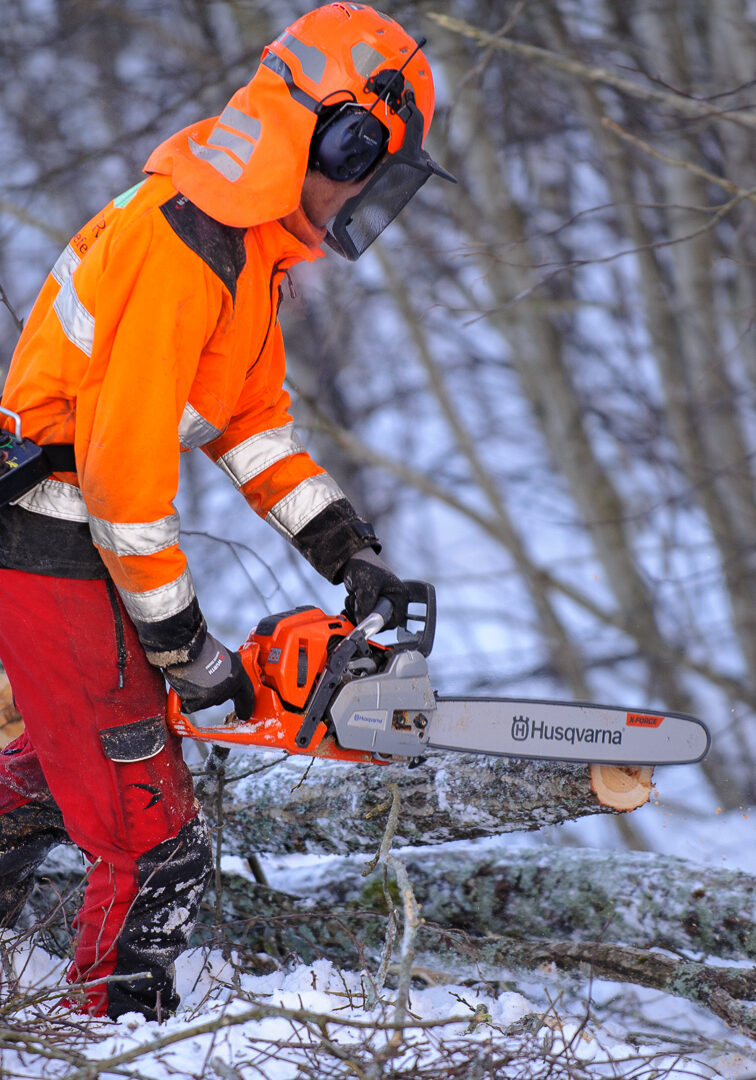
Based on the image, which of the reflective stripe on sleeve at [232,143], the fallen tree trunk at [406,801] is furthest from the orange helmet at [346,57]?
the fallen tree trunk at [406,801]

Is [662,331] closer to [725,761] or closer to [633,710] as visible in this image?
[725,761]

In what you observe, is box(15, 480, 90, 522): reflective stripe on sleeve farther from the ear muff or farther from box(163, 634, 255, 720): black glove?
the ear muff

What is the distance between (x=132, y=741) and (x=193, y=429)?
764 millimetres

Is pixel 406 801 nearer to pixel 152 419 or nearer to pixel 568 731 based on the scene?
pixel 568 731

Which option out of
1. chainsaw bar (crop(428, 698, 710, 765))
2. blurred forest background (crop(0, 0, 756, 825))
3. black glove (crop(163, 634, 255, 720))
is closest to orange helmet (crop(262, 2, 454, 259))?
black glove (crop(163, 634, 255, 720))

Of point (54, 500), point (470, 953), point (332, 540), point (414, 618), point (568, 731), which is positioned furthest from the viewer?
point (470, 953)

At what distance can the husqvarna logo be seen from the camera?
2.35m

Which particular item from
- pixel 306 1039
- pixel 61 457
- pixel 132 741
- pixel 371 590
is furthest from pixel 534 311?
pixel 306 1039

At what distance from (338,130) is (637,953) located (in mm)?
2323

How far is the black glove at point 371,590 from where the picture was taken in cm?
247

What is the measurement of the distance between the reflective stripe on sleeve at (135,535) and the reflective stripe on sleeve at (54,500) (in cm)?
14

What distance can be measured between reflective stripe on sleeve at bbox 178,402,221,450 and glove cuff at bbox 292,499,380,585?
17.3 inches

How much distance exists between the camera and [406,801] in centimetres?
265

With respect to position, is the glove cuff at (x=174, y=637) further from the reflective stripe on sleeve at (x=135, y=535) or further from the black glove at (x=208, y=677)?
the reflective stripe on sleeve at (x=135, y=535)
